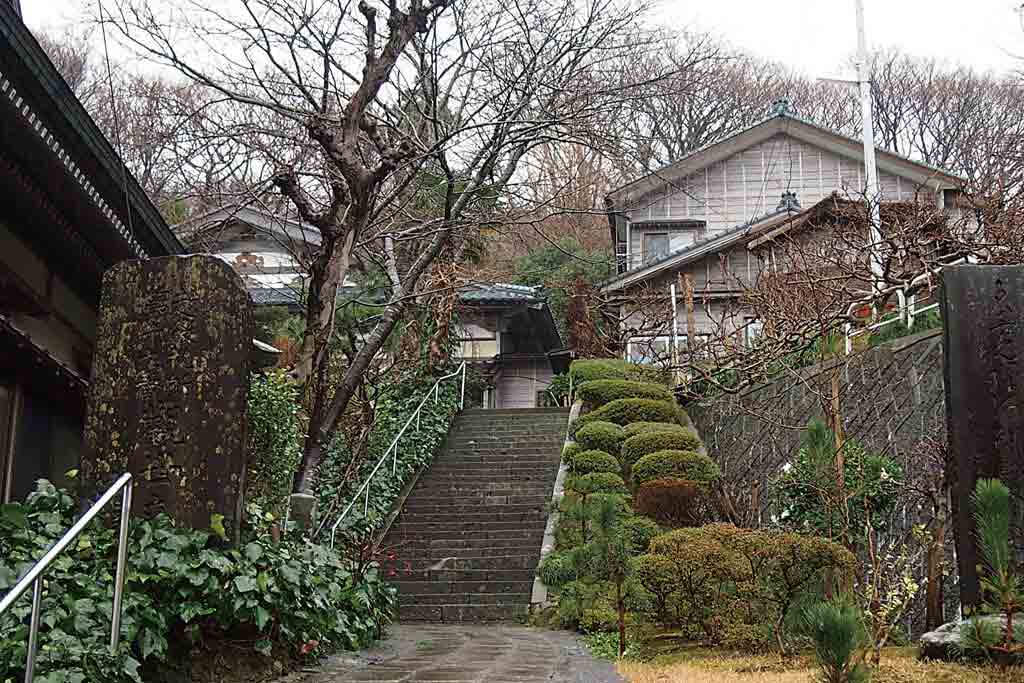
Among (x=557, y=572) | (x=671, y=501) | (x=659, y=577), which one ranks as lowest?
(x=557, y=572)

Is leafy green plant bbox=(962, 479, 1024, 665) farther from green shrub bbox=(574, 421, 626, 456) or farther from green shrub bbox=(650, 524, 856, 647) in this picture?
green shrub bbox=(574, 421, 626, 456)

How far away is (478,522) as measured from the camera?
51.2 ft

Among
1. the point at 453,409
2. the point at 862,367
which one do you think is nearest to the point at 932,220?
the point at 862,367

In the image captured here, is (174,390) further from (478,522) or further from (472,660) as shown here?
(478,522)

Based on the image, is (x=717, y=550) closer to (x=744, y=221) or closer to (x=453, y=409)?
(x=453, y=409)

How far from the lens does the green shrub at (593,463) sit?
1524 cm

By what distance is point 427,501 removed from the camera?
1661 cm

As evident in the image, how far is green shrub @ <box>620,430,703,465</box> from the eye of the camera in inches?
587

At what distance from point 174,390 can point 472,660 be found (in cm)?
326

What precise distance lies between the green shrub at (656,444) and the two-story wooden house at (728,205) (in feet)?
24.0

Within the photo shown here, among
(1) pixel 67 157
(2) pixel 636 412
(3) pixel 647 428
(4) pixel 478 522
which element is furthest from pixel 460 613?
(1) pixel 67 157

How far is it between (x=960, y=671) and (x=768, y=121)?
21604 mm

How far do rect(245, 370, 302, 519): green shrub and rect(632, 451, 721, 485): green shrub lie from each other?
6380 millimetres

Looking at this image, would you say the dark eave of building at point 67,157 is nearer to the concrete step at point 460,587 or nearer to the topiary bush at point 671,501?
the concrete step at point 460,587
